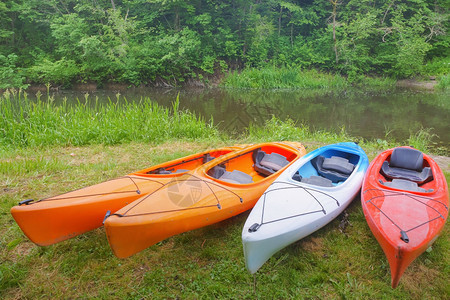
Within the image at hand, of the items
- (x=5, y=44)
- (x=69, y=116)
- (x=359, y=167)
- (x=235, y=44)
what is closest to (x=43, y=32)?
(x=5, y=44)

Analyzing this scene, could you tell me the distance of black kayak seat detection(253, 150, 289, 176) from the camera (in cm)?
311

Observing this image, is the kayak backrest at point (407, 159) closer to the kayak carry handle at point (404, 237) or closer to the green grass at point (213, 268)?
the green grass at point (213, 268)

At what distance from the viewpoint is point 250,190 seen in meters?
2.45

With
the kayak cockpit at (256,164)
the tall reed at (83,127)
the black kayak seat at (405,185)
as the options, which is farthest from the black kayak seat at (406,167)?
the tall reed at (83,127)

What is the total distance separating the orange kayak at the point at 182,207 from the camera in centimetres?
180

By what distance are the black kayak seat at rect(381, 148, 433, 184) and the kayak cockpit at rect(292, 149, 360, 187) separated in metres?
0.33

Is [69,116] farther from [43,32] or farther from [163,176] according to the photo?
[43,32]

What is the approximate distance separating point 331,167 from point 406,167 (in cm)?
76

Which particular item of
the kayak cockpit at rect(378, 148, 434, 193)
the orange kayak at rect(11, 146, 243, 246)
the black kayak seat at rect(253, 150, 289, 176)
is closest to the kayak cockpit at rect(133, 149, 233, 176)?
the orange kayak at rect(11, 146, 243, 246)

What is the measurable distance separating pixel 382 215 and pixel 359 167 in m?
0.99

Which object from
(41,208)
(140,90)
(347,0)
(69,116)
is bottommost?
(140,90)

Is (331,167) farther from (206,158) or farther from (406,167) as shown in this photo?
(206,158)

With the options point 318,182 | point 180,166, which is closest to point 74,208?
point 180,166

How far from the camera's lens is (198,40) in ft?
45.5
